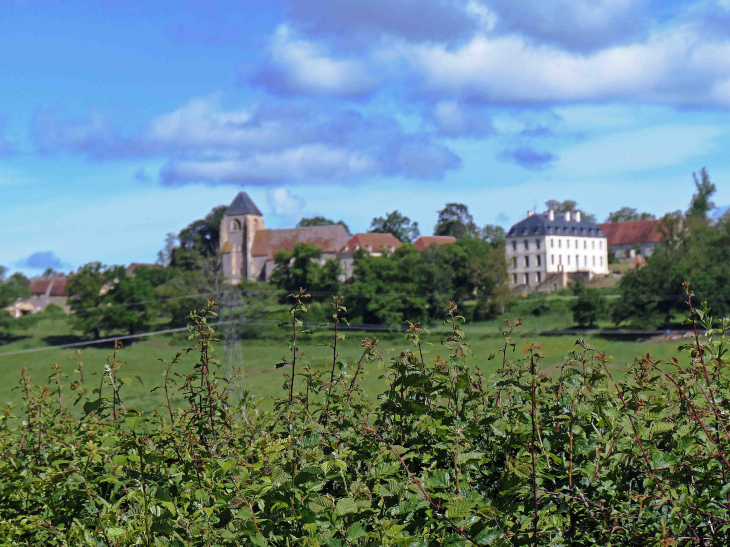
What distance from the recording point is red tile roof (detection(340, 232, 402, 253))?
110m

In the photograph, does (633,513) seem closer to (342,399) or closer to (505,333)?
(505,333)

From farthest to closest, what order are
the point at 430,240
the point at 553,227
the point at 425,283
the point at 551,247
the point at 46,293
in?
the point at 46,293, the point at 430,240, the point at 553,227, the point at 551,247, the point at 425,283

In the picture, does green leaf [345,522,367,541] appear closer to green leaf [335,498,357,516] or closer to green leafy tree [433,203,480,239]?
green leaf [335,498,357,516]

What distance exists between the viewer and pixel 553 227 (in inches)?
4006

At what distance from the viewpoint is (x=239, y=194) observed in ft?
412

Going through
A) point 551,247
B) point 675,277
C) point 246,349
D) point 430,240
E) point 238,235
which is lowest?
point 246,349

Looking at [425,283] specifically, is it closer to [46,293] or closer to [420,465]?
[46,293]

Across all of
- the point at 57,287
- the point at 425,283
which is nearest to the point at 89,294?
the point at 425,283

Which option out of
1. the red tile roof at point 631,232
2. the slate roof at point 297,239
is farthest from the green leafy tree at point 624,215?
the slate roof at point 297,239

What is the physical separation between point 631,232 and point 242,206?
6163cm

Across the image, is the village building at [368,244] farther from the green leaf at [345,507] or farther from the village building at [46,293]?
the green leaf at [345,507]

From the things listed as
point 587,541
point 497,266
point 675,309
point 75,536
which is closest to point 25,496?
point 75,536

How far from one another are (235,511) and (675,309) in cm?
6786

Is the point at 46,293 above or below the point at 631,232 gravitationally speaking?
below
